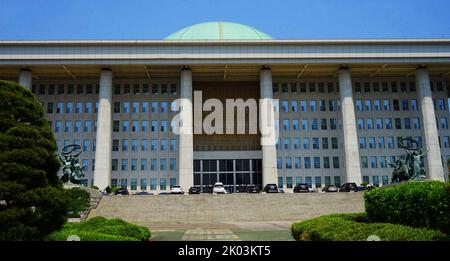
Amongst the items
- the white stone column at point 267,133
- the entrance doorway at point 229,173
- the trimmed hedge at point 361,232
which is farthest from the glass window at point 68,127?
the trimmed hedge at point 361,232

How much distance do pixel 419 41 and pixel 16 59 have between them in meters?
54.2

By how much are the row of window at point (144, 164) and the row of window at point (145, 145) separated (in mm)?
1662

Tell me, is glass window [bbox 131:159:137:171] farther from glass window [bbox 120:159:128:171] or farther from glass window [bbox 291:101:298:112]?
glass window [bbox 291:101:298:112]

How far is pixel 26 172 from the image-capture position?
11.3 metres

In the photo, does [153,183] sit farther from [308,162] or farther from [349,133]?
[349,133]

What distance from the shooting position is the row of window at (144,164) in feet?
198

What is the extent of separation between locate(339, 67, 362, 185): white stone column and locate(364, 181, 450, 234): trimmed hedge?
40378 mm

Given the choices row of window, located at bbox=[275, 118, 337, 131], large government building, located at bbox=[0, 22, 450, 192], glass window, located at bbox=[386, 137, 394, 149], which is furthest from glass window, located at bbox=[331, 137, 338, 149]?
glass window, located at bbox=[386, 137, 394, 149]

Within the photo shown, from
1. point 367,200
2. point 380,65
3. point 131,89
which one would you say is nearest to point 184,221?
point 367,200

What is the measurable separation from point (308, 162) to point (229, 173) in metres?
11.9

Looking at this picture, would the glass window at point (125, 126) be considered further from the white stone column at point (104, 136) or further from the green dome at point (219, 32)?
the green dome at point (219, 32)

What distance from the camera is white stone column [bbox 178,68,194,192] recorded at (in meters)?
53.7

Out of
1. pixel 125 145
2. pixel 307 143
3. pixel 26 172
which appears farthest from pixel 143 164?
pixel 26 172

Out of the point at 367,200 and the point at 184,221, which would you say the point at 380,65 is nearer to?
the point at 184,221
